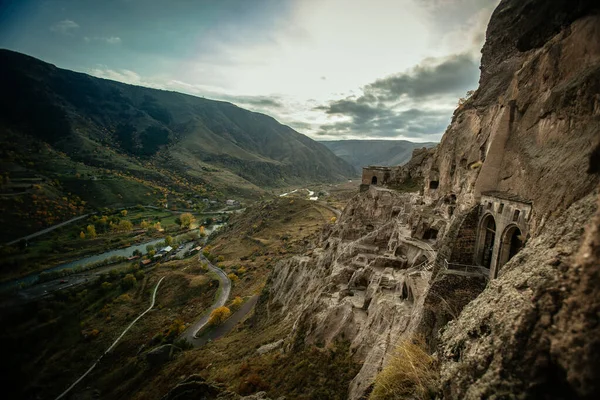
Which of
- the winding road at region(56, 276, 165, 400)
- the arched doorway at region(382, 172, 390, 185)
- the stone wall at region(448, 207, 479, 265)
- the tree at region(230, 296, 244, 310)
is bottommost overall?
the winding road at region(56, 276, 165, 400)

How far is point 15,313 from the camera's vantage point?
10.1 metres

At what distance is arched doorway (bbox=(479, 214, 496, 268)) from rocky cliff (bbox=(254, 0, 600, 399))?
83 mm

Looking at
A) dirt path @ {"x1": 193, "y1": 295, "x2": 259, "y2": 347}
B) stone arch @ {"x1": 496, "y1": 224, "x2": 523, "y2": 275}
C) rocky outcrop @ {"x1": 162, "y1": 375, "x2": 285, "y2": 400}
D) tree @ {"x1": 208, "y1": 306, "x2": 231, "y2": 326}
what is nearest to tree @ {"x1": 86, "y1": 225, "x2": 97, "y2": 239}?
tree @ {"x1": 208, "y1": 306, "x2": 231, "y2": 326}

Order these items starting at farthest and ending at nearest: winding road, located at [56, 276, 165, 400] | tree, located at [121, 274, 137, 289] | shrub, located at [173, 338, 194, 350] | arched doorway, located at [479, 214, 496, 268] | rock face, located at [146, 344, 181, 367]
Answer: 1. tree, located at [121, 274, 137, 289]
2. shrub, located at [173, 338, 194, 350]
3. rock face, located at [146, 344, 181, 367]
4. winding road, located at [56, 276, 165, 400]
5. arched doorway, located at [479, 214, 496, 268]

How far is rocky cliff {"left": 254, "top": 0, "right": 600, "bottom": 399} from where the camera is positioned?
4.86 metres

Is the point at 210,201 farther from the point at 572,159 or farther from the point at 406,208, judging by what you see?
the point at 572,159

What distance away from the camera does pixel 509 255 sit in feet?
A: 47.9

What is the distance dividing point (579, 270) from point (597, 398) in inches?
77.9

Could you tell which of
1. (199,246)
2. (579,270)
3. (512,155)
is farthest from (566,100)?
(199,246)

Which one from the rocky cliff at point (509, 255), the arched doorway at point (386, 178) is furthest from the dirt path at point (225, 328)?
the arched doorway at point (386, 178)

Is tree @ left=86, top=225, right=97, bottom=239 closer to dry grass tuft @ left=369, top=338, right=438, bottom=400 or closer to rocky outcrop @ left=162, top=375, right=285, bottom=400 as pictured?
rocky outcrop @ left=162, top=375, right=285, bottom=400

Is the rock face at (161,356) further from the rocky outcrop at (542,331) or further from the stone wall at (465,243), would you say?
the rocky outcrop at (542,331)

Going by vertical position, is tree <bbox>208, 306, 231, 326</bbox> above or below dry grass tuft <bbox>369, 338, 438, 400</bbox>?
below

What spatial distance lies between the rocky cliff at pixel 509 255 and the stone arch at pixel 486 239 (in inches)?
3.0
